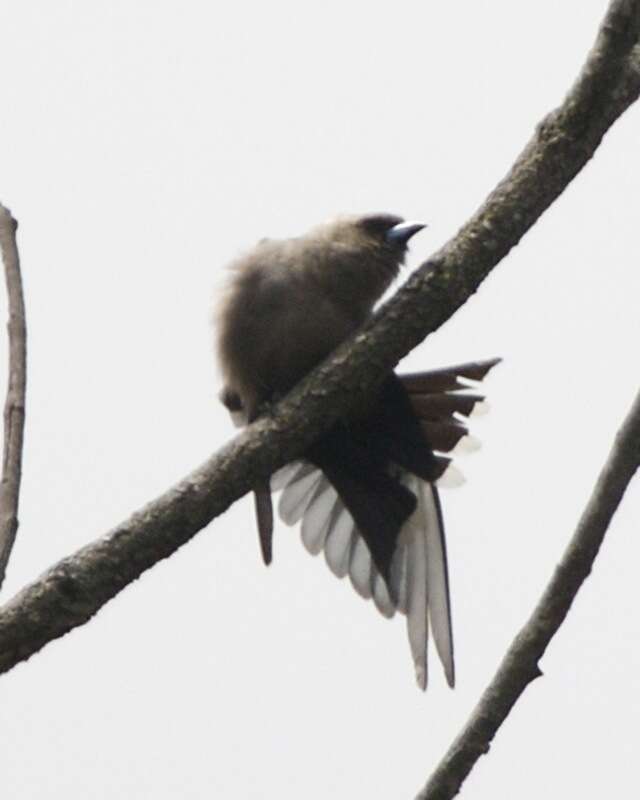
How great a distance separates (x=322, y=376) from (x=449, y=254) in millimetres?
393

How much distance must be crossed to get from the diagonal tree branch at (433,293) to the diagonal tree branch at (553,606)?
1.85 ft

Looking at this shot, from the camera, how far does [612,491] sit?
10.8 feet

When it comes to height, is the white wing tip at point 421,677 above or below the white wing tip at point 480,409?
below

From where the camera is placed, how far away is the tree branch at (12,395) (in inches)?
135

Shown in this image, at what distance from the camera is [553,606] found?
10.8 ft

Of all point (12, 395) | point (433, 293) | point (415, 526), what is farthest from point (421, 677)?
point (12, 395)

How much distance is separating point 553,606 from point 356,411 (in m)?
1.44

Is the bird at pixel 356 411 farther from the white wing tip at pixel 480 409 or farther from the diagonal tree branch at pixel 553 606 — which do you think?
the diagonal tree branch at pixel 553 606

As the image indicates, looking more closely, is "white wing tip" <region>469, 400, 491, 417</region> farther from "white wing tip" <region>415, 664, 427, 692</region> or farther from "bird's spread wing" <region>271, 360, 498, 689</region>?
"white wing tip" <region>415, 664, 427, 692</region>

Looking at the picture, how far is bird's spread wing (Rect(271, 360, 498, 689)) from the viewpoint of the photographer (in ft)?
15.1

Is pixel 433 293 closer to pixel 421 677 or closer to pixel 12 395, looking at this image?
pixel 12 395

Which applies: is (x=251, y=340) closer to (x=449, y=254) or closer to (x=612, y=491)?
(x=449, y=254)

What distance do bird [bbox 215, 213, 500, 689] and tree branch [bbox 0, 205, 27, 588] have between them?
1086 millimetres

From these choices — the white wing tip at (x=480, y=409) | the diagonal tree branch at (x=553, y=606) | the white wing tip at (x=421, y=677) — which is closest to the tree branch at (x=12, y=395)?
the diagonal tree branch at (x=553, y=606)
